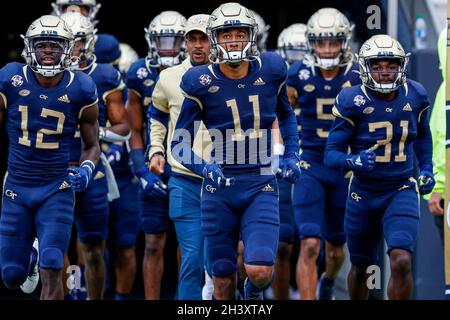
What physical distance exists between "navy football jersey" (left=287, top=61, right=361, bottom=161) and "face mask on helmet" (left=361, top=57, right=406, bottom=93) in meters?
0.99

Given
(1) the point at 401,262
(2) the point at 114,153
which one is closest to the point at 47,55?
(2) the point at 114,153

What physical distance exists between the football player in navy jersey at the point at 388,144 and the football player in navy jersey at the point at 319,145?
0.83 metres

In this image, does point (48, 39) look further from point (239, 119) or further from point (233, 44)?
point (239, 119)

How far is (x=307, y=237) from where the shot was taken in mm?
8516

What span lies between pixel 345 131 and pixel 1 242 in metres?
2.01

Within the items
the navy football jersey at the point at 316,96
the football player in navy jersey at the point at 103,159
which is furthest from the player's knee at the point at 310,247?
the football player in navy jersey at the point at 103,159

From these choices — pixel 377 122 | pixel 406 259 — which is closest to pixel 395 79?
pixel 377 122

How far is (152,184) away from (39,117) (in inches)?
40.6

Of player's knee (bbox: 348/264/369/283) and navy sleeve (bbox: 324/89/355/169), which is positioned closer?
navy sleeve (bbox: 324/89/355/169)

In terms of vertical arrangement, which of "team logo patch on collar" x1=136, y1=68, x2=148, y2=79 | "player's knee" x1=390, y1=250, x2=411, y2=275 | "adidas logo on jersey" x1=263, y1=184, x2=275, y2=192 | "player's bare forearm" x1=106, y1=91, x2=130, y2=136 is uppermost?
"team logo patch on collar" x1=136, y1=68, x2=148, y2=79

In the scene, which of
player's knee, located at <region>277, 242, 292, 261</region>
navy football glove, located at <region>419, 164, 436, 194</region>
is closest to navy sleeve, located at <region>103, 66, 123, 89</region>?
player's knee, located at <region>277, 242, 292, 261</region>

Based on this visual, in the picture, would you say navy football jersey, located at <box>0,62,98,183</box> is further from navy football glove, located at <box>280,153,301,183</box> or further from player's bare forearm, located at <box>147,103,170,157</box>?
navy football glove, located at <box>280,153,301,183</box>

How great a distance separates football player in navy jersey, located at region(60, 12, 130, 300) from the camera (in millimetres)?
8195
